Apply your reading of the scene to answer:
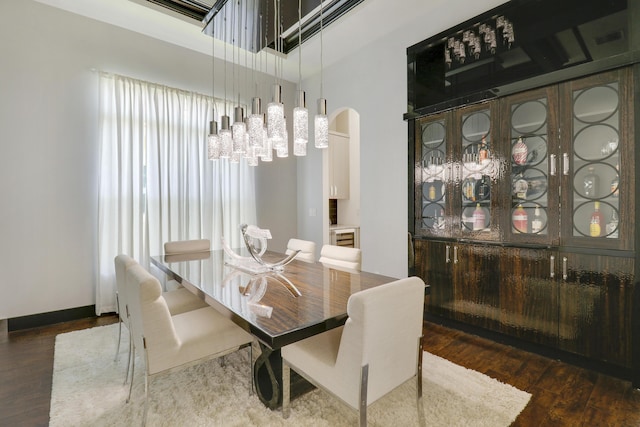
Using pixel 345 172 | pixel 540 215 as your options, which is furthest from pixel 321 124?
pixel 345 172

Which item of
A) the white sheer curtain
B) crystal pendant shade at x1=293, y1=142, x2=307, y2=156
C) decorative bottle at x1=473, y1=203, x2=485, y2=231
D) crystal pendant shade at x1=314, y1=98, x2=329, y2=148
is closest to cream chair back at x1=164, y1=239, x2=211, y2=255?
the white sheer curtain

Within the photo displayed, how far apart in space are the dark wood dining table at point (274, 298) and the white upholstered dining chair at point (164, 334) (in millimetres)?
203

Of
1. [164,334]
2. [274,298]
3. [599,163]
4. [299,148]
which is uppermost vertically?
[299,148]

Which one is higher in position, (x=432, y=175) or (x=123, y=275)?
(x=432, y=175)

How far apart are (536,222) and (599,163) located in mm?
546

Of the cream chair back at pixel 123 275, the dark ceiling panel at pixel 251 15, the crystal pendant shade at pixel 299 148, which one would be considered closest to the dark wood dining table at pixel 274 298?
the cream chair back at pixel 123 275

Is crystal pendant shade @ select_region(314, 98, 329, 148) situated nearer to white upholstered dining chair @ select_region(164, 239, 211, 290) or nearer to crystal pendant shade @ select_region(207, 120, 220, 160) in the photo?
crystal pendant shade @ select_region(207, 120, 220, 160)

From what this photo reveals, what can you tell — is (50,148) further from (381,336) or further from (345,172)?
(345,172)

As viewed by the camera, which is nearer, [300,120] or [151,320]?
[151,320]

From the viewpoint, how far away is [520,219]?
246 cm

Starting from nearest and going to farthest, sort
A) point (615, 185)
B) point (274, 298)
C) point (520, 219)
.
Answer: point (274, 298) → point (615, 185) → point (520, 219)

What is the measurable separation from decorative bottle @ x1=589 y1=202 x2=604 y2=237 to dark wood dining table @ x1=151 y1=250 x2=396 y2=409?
4.90 feet

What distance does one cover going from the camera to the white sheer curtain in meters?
3.27

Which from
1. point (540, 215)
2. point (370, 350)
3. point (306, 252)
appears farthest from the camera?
point (306, 252)
